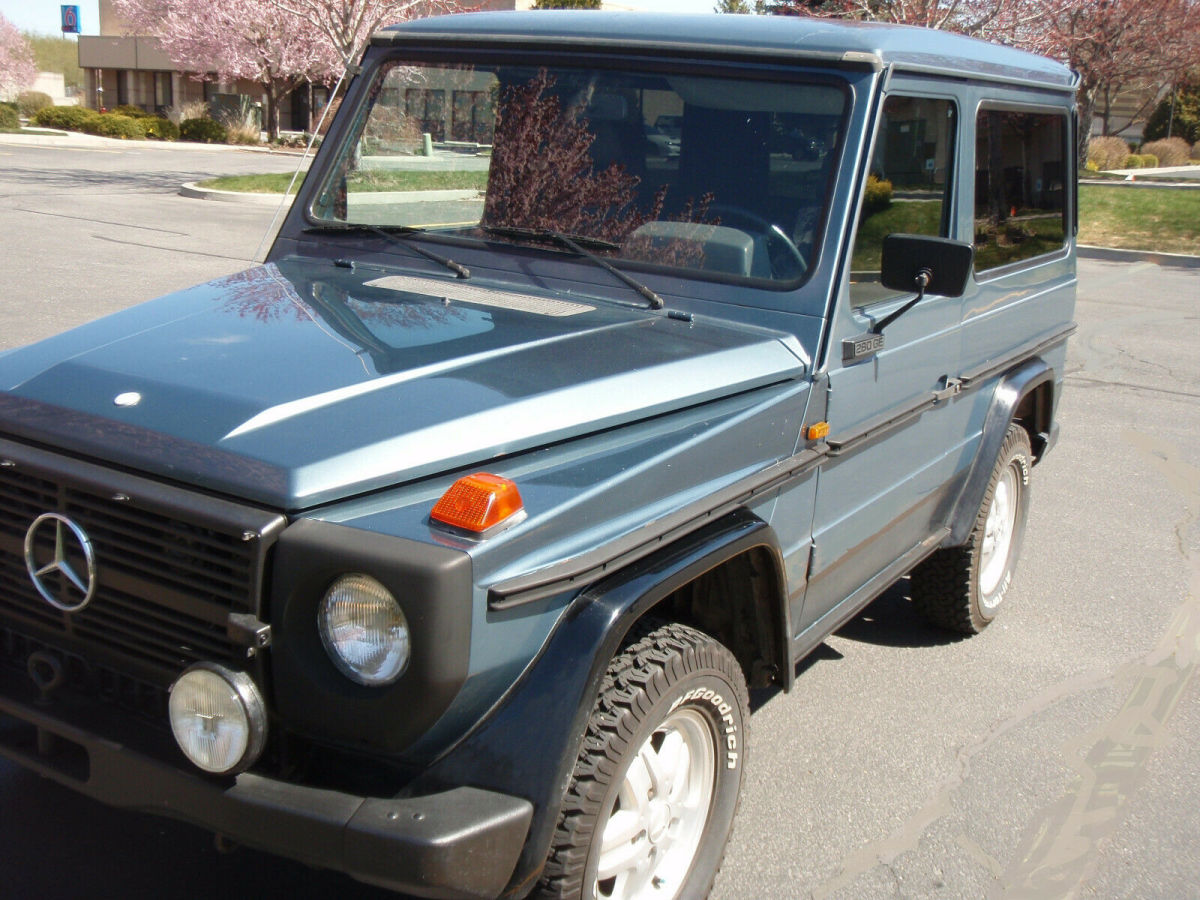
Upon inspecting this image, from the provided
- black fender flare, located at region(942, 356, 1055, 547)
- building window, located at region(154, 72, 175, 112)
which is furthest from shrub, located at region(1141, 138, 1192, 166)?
black fender flare, located at region(942, 356, 1055, 547)

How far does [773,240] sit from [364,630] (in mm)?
1703

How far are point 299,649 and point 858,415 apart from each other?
71.6 inches

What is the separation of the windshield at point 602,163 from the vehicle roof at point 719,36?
0.28 ft

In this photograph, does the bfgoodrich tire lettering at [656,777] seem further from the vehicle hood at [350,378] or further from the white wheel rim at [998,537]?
the white wheel rim at [998,537]

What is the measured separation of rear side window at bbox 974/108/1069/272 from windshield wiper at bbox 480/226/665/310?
1370 mm

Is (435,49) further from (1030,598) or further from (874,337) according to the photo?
(1030,598)

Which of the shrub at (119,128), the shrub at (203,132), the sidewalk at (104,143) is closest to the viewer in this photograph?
the sidewalk at (104,143)

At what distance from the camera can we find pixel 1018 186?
14.8 ft

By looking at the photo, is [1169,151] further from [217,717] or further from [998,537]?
[217,717]

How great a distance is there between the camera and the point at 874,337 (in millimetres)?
3355

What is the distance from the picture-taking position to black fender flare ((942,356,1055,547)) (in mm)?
4324

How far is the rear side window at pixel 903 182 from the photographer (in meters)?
3.33

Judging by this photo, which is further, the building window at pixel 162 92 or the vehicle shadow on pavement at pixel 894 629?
the building window at pixel 162 92

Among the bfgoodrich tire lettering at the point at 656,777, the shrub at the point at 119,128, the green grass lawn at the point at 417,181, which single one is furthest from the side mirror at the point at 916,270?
the shrub at the point at 119,128
